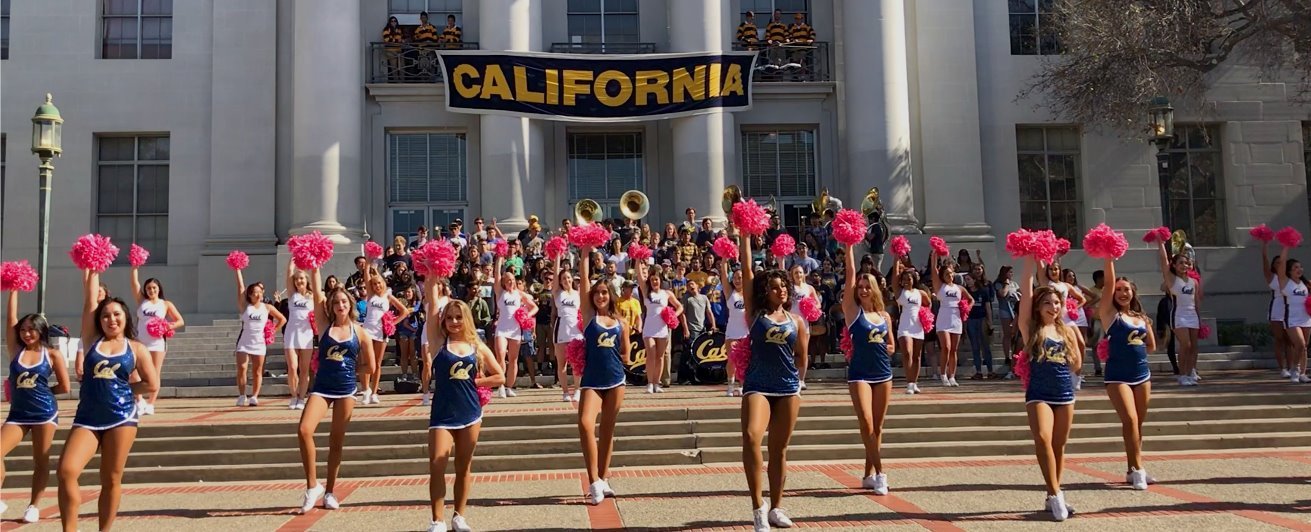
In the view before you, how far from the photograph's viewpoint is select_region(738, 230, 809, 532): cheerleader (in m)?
6.59

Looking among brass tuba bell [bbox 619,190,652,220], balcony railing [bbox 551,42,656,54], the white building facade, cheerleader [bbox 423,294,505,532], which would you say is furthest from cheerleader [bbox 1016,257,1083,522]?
balcony railing [bbox 551,42,656,54]

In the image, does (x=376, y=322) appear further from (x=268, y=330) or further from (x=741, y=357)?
(x=741, y=357)

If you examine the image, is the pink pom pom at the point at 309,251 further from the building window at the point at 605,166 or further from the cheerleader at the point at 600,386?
the building window at the point at 605,166

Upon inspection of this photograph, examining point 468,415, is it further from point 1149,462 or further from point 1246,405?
point 1246,405

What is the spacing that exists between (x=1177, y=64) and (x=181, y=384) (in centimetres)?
1965

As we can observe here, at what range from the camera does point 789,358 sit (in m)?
Result: 6.83

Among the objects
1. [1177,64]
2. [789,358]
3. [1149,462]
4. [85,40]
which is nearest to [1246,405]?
[1149,462]

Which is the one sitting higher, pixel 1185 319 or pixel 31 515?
pixel 1185 319

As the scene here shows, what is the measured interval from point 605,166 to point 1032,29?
11.0 metres

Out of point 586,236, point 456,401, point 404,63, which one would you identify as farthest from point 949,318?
point 404,63

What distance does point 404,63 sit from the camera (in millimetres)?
23266

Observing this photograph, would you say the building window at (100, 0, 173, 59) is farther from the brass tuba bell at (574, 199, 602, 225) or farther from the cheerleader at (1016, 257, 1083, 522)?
the cheerleader at (1016, 257, 1083, 522)

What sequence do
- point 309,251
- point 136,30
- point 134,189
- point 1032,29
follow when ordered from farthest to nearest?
point 1032,29
point 136,30
point 134,189
point 309,251

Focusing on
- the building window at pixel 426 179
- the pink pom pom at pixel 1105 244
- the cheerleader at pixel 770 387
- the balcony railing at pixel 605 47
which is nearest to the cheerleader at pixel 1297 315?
the pink pom pom at pixel 1105 244
